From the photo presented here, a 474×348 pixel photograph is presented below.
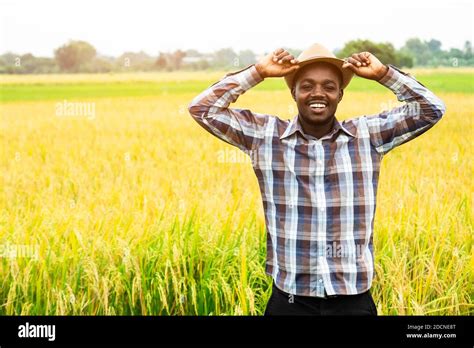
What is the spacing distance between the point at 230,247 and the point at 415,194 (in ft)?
3.76

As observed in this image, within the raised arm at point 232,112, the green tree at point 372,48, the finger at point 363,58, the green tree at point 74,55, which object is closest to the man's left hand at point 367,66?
the finger at point 363,58

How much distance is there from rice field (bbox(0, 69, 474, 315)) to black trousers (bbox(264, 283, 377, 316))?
1.41 ft

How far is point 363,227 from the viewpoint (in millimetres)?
2264

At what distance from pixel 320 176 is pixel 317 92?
0.99ft

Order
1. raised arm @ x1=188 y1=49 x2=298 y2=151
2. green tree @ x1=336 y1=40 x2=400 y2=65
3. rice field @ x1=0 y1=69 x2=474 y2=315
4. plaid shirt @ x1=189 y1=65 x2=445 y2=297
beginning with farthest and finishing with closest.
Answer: green tree @ x1=336 y1=40 x2=400 y2=65 → rice field @ x1=0 y1=69 x2=474 y2=315 → raised arm @ x1=188 y1=49 x2=298 y2=151 → plaid shirt @ x1=189 y1=65 x2=445 y2=297

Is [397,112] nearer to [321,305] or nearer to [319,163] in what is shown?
[319,163]

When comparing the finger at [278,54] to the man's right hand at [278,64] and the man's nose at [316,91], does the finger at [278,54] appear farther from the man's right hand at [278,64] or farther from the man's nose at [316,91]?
the man's nose at [316,91]

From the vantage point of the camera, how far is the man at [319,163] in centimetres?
223

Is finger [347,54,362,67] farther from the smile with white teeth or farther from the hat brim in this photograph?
the smile with white teeth

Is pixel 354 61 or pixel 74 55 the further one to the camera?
pixel 74 55

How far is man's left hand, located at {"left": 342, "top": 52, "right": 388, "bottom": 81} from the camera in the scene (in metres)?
2.30

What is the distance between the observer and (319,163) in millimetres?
2248

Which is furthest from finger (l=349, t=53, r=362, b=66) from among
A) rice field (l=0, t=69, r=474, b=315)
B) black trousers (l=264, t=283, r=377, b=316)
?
rice field (l=0, t=69, r=474, b=315)

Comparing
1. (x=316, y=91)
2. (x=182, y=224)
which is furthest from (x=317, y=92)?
(x=182, y=224)
